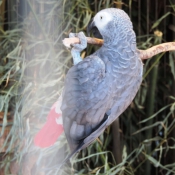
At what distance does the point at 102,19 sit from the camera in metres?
0.57

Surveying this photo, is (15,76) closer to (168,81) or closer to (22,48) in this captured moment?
(22,48)

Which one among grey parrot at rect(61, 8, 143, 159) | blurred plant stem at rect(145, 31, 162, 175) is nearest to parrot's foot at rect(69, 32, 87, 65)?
grey parrot at rect(61, 8, 143, 159)

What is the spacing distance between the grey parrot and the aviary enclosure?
0.09 metres

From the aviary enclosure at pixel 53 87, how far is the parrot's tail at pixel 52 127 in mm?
29

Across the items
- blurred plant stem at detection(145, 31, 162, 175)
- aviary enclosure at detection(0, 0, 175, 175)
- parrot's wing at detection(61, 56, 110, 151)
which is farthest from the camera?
blurred plant stem at detection(145, 31, 162, 175)

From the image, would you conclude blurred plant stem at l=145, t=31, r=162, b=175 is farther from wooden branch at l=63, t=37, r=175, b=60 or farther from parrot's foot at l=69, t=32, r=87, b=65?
parrot's foot at l=69, t=32, r=87, b=65

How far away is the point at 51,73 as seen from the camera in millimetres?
686

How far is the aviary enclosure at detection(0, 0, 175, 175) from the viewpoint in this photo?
2.18ft

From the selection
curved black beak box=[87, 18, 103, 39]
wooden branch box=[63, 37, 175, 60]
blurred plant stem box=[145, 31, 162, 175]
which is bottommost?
blurred plant stem box=[145, 31, 162, 175]

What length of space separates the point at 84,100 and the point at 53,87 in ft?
0.43

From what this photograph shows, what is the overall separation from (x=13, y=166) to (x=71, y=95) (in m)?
0.33

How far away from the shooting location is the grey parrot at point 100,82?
1.82 feet

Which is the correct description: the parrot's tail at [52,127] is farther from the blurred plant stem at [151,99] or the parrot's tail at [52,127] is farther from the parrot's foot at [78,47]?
the blurred plant stem at [151,99]

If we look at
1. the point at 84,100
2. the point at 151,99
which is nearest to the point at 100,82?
the point at 84,100
